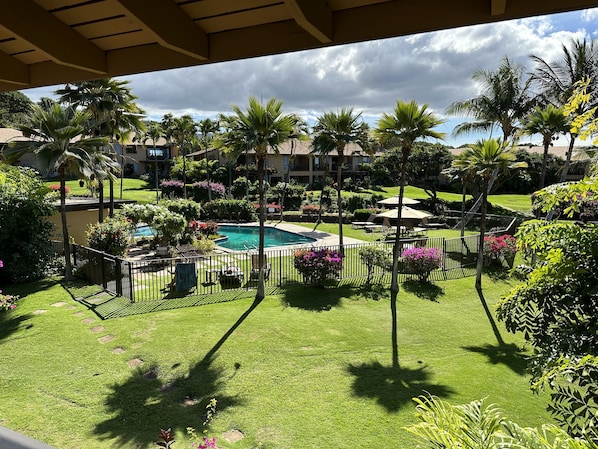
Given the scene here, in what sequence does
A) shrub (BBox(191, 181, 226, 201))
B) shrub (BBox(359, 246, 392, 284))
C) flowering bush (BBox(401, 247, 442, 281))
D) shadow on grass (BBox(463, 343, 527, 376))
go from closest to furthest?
shadow on grass (BBox(463, 343, 527, 376))
flowering bush (BBox(401, 247, 442, 281))
shrub (BBox(359, 246, 392, 284))
shrub (BBox(191, 181, 226, 201))

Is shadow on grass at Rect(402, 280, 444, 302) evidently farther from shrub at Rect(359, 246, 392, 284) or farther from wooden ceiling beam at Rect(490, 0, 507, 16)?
wooden ceiling beam at Rect(490, 0, 507, 16)

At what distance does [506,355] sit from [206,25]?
32.3 feet

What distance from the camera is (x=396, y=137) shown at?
1269 centimetres

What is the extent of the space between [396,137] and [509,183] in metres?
40.0

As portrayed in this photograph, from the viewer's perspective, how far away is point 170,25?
89.5 inches

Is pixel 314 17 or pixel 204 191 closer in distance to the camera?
pixel 314 17

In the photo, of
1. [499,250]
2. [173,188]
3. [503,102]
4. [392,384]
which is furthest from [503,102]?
[173,188]

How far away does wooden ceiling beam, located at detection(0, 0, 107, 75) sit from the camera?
220cm

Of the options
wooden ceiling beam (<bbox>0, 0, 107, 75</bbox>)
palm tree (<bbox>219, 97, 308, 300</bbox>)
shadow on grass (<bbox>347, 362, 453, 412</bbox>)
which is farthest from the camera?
palm tree (<bbox>219, 97, 308, 300</bbox>)

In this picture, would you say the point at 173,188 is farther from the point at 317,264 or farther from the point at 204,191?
the point at 317,264

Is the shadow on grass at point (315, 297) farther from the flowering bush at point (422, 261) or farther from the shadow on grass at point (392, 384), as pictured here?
the shadow on grass at point (392, 384)

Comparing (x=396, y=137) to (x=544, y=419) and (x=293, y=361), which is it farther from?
(x=544, y=419)

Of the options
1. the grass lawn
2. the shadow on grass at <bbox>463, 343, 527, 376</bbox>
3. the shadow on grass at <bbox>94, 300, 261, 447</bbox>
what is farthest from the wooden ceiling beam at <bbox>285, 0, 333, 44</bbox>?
the shadow on grass at <bbox>463, 343, 527, 376</bbox>

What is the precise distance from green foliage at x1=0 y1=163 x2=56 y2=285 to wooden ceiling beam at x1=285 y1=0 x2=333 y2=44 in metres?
→ 13.4
